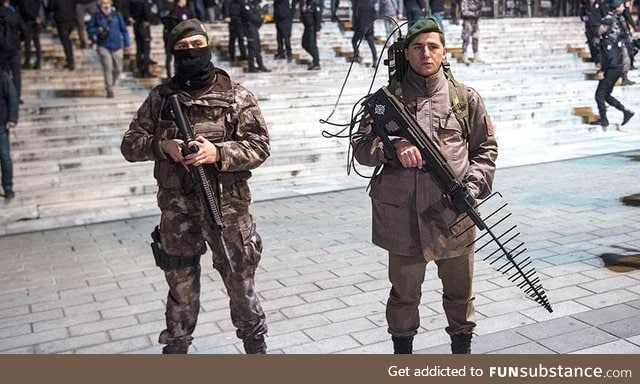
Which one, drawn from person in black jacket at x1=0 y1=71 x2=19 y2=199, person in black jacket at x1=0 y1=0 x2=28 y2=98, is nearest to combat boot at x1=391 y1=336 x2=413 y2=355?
person in black jacket at x1=0 y1=71 x2=19 y2=199

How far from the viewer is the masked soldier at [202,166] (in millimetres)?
3418

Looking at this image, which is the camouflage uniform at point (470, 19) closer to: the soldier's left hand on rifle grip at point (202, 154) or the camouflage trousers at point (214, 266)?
the camouflage trousers at point (214, 266)

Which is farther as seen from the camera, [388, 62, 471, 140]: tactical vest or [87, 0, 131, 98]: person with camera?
[87, 0, 131, 98]: person with camera

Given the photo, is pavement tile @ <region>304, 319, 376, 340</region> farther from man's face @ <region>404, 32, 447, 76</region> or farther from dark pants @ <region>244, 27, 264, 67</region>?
dark pants @ <region>244, 27, 264, 67</region>

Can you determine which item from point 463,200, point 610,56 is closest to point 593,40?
point 610,56

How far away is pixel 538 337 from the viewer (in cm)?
422

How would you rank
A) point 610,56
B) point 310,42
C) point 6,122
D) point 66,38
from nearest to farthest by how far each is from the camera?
point 6,122 < point 610,56 < point 66,38 < point 310,42

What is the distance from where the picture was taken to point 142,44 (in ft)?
44.7

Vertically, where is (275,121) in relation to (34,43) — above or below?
below

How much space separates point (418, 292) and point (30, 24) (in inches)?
484

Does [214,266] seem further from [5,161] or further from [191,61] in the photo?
[5,161]

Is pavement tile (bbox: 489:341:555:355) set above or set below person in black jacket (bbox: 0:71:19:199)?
below

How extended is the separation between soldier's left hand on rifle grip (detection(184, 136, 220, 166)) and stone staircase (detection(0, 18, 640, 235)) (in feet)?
16.9

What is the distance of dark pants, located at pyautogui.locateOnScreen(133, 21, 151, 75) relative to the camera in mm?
13312
